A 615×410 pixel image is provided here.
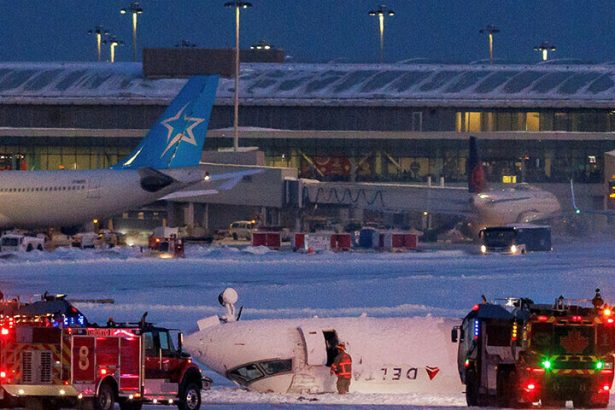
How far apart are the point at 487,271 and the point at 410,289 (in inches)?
360

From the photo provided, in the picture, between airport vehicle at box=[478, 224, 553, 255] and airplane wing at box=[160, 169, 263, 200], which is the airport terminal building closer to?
airport vehicle at box=[478, 224, 553, 255]

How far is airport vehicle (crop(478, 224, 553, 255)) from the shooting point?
243 ft

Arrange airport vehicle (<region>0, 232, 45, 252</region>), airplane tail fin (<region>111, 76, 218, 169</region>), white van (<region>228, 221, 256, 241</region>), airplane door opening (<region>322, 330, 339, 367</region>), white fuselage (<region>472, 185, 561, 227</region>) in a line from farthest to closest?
white van (<region>228, 221, 256, 241</region>) → white fuselage (<region>472, 185, 561, 227</region>) → airport vehicle (<region>0, 232, 45, 252</region>) → airplane tail fin (<region>111, 76, 218, 169</region>) → airplane door opening (<region>322, 330, 339, 367</region>)

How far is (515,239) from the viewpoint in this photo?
7488 centimetres

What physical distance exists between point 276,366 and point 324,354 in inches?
45.7

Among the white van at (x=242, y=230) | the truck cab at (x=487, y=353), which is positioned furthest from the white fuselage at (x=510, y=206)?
the truck cab at (x=487, y=353)

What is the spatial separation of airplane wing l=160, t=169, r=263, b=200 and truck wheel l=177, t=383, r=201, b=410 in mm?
45294

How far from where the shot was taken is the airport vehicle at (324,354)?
31250 mm

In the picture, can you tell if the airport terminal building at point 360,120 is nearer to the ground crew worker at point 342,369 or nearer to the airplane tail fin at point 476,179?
the airplane tail fin at point 476,179

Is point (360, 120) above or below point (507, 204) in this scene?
above

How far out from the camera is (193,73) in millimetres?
113000

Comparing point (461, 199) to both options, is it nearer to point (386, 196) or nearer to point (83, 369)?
point (386, 196)

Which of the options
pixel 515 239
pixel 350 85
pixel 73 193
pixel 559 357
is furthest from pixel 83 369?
pixel 350 85

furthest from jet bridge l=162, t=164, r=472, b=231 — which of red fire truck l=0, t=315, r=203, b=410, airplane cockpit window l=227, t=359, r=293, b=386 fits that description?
red fire truck l=0, t=315, r=203, b=410
